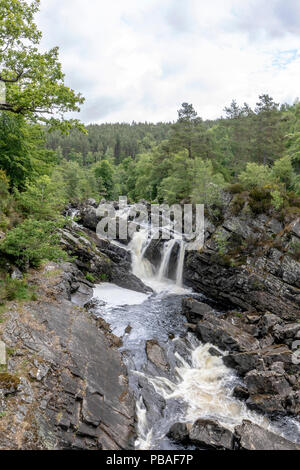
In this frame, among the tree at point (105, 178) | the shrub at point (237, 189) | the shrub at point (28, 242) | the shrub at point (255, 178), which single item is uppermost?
the tree at point (105, 178)

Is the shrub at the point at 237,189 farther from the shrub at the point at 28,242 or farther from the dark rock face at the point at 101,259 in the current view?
the shrub at the point at 28,242

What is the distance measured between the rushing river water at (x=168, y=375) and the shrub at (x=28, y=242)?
6648 mm

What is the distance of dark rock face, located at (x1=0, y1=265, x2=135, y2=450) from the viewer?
25.1ft

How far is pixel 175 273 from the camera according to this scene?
26.3 m

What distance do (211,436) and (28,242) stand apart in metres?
11.1

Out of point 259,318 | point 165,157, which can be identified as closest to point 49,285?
point 259,318

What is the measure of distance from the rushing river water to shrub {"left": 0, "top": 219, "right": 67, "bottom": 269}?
6.65m

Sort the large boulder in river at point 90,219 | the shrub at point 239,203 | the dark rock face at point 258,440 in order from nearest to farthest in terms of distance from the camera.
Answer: the dark rock face at point 258,440 → the shrub at point 239,203 → the large boulder in river at point 90,219

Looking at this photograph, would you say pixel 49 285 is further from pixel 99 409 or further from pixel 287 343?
pixel 287 343

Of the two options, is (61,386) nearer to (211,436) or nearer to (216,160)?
(211,436)

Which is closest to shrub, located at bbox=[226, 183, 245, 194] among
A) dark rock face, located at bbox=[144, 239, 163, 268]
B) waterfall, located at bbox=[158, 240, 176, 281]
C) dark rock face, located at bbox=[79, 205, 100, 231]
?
waterfall, located at bbox=[158, 240, 176, 281]

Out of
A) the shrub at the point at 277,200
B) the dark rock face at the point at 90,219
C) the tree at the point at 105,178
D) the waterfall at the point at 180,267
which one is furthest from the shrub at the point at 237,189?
the tree at the point at 105,178

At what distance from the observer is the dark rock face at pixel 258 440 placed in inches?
361
